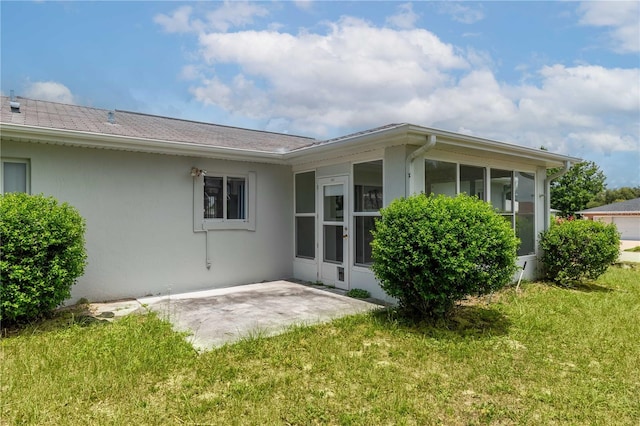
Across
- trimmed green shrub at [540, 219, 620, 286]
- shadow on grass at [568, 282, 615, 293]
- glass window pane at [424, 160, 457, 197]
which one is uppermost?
glass window pane at [424, 160, 457, 197]

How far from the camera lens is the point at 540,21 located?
298 inches

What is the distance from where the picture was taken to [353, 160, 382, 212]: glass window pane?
6.27 meters

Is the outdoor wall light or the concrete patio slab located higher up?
the outdoor wall light

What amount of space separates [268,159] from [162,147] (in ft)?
6.76

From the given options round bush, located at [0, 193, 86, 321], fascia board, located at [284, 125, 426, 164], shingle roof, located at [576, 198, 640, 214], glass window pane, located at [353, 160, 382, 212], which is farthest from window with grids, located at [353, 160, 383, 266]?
shingle roof, located at [576, 198, 640, 214]

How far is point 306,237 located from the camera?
794 cm

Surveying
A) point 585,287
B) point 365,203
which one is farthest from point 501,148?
point 585,287

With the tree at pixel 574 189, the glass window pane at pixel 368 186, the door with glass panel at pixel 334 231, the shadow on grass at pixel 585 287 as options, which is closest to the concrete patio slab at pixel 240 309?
the door with glass panel at pixel 334 231

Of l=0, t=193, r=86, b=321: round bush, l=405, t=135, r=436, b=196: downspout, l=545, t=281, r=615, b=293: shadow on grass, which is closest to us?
l=0, t=193, r=86, b=321: round bush

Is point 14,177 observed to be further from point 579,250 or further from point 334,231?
point 579,250

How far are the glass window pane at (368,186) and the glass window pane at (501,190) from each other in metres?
2.48

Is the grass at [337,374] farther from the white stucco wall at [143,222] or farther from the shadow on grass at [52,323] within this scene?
the white stucco wall at [143,222]

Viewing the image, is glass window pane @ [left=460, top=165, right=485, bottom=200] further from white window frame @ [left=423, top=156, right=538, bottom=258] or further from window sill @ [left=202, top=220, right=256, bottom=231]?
window sill @ [left=202, top=220, right=256, bottom=231]

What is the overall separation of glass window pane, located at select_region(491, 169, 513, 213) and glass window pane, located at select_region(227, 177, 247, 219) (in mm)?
4931
